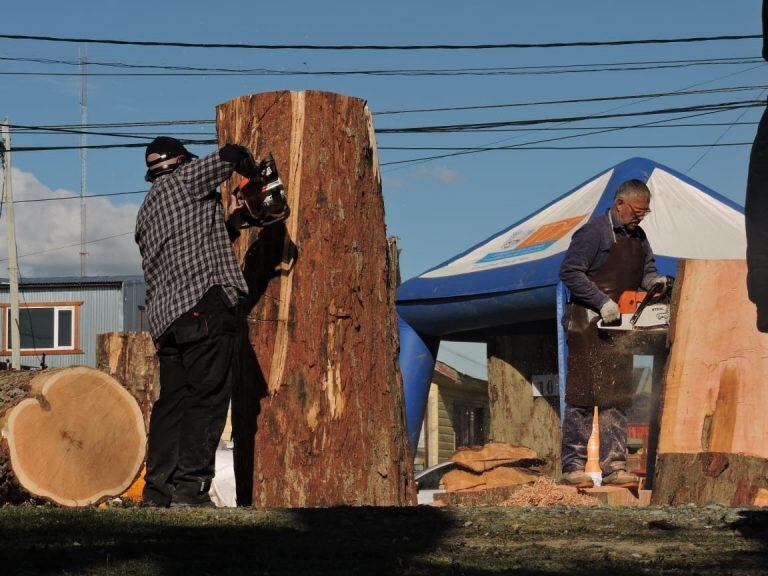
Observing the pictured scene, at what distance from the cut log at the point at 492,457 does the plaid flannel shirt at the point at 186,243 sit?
5.77 m

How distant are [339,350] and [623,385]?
8.54ft

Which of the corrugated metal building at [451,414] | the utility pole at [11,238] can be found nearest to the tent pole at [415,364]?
the corrugated metal building at [451,414]

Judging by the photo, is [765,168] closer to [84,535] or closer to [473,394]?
[84,535]

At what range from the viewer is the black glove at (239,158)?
566 centimetres

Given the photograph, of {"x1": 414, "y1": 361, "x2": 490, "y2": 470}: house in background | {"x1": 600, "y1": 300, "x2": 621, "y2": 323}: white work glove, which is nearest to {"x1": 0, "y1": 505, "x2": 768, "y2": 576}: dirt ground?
{"x1": 600, "y1": 300, "x2": 621, "y2": 323}: white work glove

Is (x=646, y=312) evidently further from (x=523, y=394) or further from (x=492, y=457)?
(x=523, y=394)

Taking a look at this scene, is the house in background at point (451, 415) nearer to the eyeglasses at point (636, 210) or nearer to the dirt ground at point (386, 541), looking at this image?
the eyeglasses at point (636, 210)

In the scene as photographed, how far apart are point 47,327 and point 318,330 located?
116ft

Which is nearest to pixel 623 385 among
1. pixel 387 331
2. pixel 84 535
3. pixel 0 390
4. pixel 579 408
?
pixel 579 408

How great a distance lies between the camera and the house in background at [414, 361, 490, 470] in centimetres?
2788

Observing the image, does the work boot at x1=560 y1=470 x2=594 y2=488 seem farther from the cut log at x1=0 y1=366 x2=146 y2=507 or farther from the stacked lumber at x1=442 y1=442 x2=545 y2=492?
the stacked lumber at x1=442 y1=442 x2=545 y2=492

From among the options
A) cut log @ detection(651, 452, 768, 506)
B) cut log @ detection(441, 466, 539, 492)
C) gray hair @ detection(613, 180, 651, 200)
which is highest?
gray hair @ detection(613, 180, 651, 200)

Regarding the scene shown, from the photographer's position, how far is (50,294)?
39.7 m

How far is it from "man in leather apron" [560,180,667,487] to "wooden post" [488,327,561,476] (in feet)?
14.2
